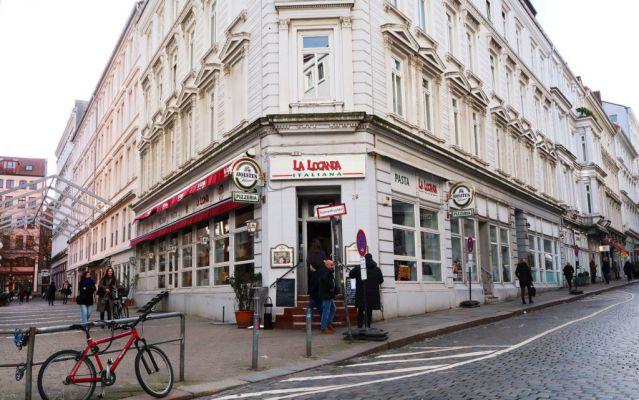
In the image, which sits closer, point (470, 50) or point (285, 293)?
point (285, 293)

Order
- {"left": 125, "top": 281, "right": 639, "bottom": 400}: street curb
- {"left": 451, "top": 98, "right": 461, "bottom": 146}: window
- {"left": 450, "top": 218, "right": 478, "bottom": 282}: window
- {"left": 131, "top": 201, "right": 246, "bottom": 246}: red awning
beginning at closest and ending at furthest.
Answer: {"left": 125, "top": 281, "right": 639, "bottom": 400}: street curb, {"left": 131, "top": 201, "right": 246, "bottom": 246}: red awning, {"left": 450, "top": 218, "right": 478, "bottom": 282}: window, {"left": 451, "top": 98, "right": 461, "bottom": 146}: window

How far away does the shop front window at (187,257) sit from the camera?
22906 mm

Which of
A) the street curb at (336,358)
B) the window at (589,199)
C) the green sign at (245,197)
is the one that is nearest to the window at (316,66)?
the green sign at (245,197)

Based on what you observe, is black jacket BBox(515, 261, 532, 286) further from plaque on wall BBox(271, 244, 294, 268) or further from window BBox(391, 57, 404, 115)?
plaque on wall BBox(271, 244, 294, 268)

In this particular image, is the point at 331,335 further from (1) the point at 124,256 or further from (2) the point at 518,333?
(1) the point at 124,256

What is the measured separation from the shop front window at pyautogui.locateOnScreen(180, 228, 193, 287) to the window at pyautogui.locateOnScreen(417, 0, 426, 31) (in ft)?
38.7

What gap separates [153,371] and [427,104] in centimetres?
1564

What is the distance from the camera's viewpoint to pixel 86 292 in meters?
16.5

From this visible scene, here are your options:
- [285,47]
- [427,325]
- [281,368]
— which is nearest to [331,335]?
[427,325]

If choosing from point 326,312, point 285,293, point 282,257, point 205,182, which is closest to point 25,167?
point 205,182

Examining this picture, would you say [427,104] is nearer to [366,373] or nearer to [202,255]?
[202,255]

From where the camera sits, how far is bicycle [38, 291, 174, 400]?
6.62m

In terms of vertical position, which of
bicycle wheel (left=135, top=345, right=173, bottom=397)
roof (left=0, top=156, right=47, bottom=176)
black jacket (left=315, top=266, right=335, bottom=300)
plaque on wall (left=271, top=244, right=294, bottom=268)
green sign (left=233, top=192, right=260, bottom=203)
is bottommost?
bicycle wheel (left=135, top=345, right=173, bottom=397)

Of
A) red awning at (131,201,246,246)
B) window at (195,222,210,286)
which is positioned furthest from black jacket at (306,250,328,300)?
window at (195,222,210,286)
